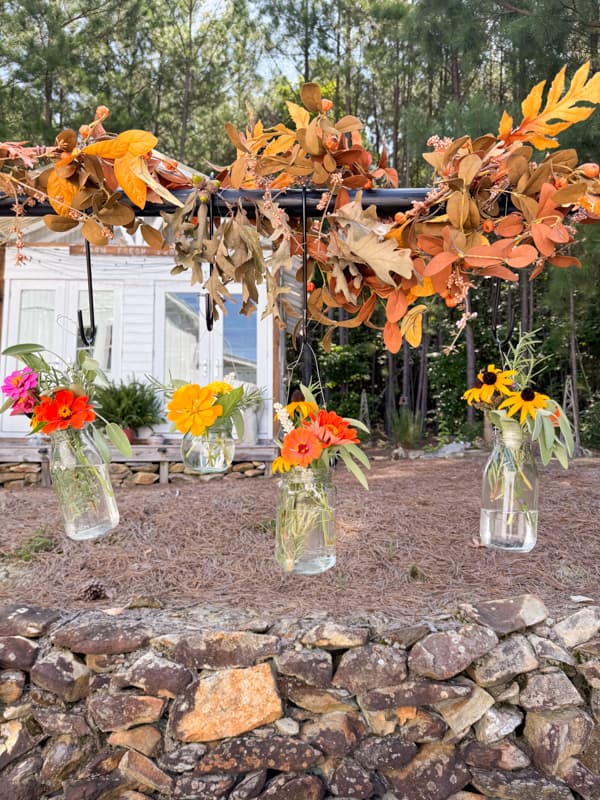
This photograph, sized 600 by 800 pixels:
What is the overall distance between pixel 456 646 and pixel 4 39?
993 centimetres

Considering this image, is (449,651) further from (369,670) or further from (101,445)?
(101,445)

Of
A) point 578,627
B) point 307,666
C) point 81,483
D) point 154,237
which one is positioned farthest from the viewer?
point 578,627

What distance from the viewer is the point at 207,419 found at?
1.10m

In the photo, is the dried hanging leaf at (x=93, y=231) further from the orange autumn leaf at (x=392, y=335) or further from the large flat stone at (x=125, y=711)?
the large flat stone at (x=125, y=711)

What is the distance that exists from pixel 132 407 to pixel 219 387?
5160mm

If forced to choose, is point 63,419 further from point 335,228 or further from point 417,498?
point 417,498

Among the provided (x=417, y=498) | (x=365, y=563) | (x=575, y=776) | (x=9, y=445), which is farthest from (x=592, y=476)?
(x=9, y=445)

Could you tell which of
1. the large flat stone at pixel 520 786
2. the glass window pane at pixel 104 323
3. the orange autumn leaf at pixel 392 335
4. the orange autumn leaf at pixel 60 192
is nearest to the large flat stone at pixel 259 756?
the large flat stone at pixel 520 786

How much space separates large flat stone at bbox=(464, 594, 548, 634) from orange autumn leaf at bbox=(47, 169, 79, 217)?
190cm

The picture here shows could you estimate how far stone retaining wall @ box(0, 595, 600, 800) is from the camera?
1.94m

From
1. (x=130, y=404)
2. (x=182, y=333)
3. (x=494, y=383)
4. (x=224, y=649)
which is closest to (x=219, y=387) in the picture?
(x=494, y=383)

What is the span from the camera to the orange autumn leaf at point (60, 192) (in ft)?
3.18

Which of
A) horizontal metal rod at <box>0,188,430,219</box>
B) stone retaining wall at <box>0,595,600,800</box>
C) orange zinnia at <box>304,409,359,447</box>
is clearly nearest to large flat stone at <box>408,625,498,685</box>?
stone retaining wall at <box>0,595,600,800</box>

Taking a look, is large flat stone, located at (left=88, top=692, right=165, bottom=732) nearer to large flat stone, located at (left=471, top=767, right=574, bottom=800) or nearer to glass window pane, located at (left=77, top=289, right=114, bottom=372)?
large flat stone, located at (left=471, top=767, right=574, bottom=800)
